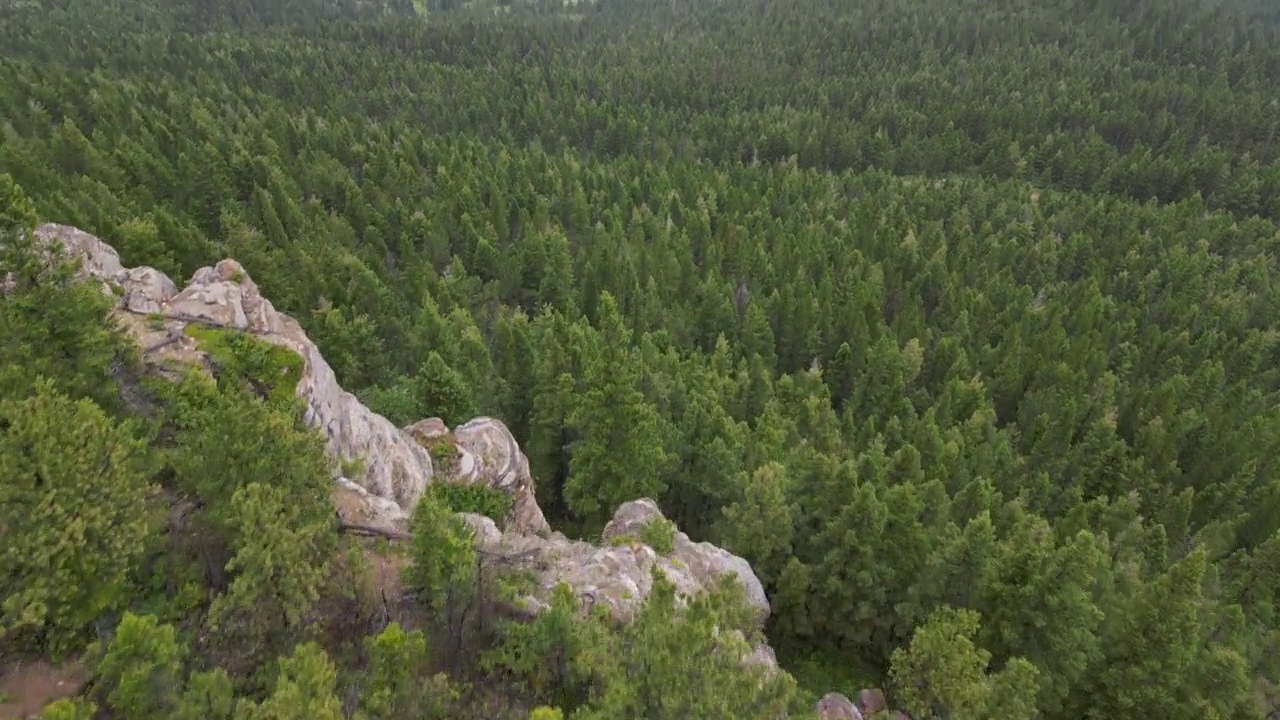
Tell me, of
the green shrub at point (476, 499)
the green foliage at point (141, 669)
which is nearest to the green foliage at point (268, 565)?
the green foliage at point (141, 669)

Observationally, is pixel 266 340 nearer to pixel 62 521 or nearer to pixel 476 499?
pixel 476 499

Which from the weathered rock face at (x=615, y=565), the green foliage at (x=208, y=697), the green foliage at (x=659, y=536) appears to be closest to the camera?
the green foliage at (x=208, y=697)

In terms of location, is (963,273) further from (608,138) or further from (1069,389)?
(608,138)

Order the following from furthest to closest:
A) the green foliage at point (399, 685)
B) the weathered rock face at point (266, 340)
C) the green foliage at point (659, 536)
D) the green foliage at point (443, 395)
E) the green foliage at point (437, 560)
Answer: the green foliage at point (443, 395) < the green foliage at point (659, 536) < the weathered rock face at point (266, 340) < the green foliage at point (437, 560) < the green foliage at point (399, 685)

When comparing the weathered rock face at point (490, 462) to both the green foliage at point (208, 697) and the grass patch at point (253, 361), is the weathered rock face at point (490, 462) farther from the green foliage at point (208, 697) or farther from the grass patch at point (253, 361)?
the green foliage at point (208, 697)

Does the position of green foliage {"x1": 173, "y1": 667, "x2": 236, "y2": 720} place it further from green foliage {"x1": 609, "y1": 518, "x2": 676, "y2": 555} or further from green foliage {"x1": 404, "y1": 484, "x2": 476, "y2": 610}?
green foliage {"x1": 609, "y1": 518, "x2": 676, "y2": 555}

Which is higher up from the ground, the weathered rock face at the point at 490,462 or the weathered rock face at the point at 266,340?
the weathered rock face at the point at 266,340

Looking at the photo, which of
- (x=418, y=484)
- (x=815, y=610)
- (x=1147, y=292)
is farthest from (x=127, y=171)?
(x=1147, y=292)
